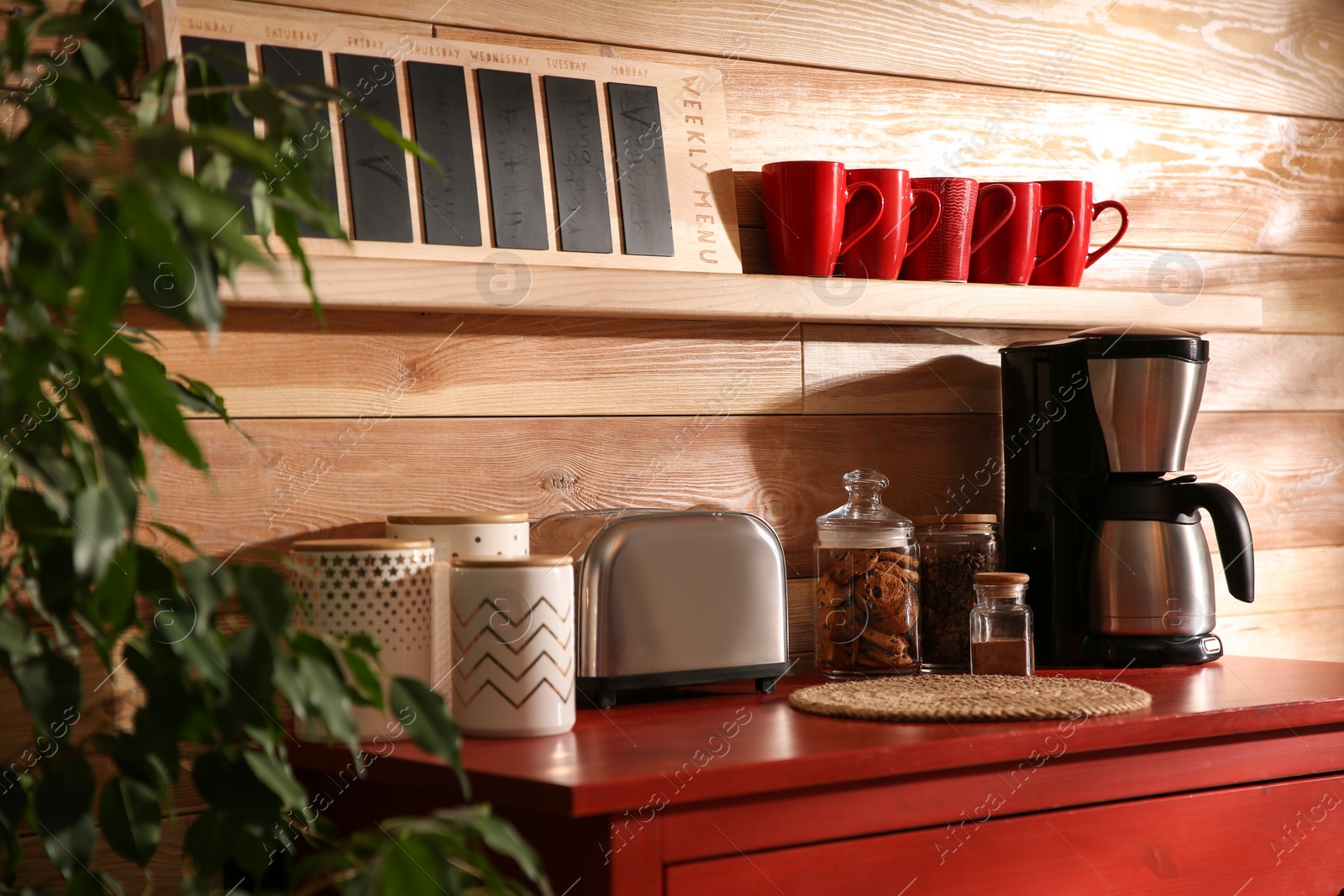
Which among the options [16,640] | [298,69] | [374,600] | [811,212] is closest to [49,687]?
[16,640]

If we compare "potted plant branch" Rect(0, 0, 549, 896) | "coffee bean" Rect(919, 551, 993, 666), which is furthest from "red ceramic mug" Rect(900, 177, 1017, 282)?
"potted plant branch" Rect(0, 0, 549, 896)

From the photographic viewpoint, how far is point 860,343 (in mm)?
1637

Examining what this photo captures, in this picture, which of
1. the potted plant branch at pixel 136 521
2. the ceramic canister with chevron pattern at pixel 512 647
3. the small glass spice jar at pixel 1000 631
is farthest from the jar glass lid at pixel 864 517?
the potted plant branch at pixel 136 521

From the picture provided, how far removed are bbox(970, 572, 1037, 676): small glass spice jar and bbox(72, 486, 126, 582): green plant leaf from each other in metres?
1.00

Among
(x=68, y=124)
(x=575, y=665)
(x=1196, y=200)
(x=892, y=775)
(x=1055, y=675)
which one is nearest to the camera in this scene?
(x=68, y=124)

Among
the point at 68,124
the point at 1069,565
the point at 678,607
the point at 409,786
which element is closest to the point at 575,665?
the point at 678,607

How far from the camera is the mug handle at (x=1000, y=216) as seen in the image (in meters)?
1.56

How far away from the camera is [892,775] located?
3.34 feet

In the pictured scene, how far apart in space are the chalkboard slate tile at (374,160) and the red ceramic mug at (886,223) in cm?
53

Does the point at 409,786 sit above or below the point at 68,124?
below

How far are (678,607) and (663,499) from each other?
10.1 inches

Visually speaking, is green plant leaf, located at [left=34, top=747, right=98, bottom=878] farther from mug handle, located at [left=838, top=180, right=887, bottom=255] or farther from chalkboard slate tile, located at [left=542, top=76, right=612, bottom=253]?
mug handle, located at [left=838, top=180, right=887, bottom=255]

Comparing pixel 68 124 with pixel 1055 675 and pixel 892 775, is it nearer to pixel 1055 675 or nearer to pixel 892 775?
pixel 892 775

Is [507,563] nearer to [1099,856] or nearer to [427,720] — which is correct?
[427,720]
